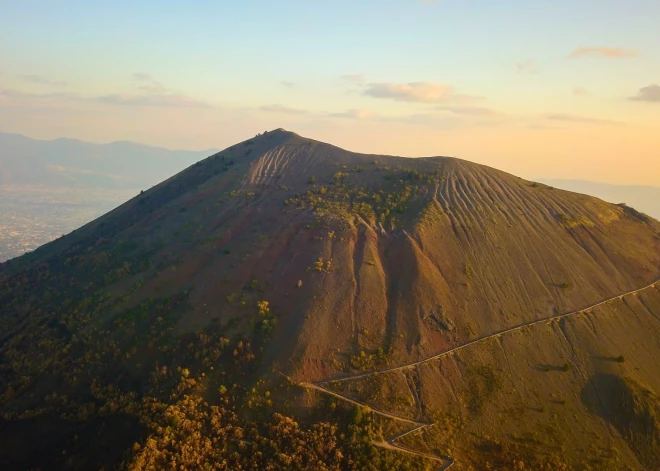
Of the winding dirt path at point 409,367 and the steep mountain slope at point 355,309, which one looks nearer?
the winding dirt path at point 409,367

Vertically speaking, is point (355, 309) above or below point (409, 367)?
above

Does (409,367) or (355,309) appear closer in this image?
(409,367)

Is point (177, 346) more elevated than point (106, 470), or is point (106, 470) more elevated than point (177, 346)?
point (177, 346)

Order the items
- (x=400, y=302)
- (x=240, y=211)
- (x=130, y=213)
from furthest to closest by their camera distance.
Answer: (x=130, y=213)
(x=240, y=211)
(x=400, y=302)

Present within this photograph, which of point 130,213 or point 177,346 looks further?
point 130,213

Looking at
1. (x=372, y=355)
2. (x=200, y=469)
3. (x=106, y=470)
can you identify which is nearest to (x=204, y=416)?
(x=200, y=469)

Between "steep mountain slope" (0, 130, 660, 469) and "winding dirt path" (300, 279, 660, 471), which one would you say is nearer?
"winding dirt path" (300, 279, 660, 471)

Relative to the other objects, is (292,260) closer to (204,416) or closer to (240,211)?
(240,211)

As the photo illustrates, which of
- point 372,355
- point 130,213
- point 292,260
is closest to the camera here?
point 372,355
